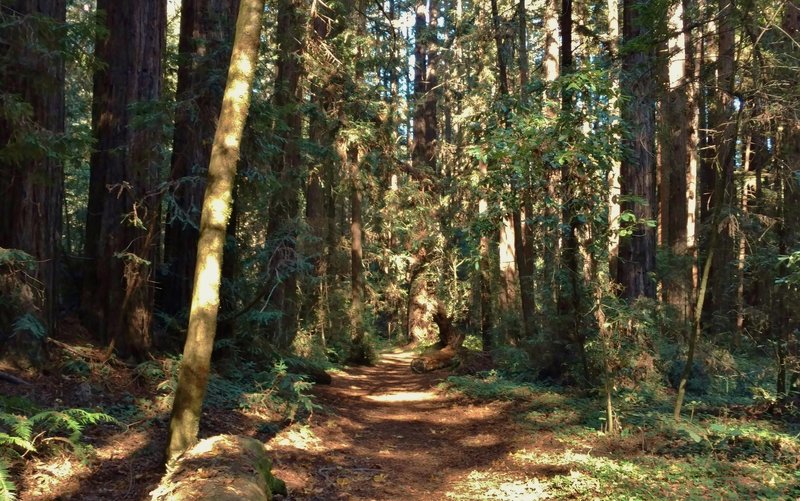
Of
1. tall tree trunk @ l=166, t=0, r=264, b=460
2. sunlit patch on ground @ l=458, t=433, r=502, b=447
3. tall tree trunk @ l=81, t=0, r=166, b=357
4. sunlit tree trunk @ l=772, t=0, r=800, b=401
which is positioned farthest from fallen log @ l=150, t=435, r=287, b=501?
sunlit tree trunk @ l=772, t=0, r=800, b=401

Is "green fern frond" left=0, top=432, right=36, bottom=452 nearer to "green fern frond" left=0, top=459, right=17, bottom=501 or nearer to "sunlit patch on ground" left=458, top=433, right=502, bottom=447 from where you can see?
"green fern frond" left=0, top=459, right=17, bottom=501

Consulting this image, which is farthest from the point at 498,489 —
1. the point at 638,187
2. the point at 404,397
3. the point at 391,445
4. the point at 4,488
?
the point at 638,187

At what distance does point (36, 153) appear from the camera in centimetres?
672

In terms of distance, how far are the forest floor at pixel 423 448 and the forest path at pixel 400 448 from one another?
0.03 m

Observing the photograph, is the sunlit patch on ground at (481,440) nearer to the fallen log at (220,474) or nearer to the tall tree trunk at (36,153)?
the fallen log at (220,474)

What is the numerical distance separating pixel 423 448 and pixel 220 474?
15.4ft

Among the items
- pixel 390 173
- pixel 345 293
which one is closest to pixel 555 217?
pixel 390 173

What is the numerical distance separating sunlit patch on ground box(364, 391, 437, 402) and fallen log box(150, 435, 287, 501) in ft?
23.9

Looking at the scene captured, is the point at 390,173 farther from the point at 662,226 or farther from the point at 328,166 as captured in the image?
the point at 662,226

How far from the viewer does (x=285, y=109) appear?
9.68m

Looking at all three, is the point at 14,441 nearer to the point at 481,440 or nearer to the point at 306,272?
the point at 306,272

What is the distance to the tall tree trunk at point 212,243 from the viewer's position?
5.63 meters

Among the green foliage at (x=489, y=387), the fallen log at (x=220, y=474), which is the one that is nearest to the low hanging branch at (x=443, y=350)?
the green foliage at (x=489, y=387)

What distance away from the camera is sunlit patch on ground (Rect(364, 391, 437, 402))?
42.4 ft
